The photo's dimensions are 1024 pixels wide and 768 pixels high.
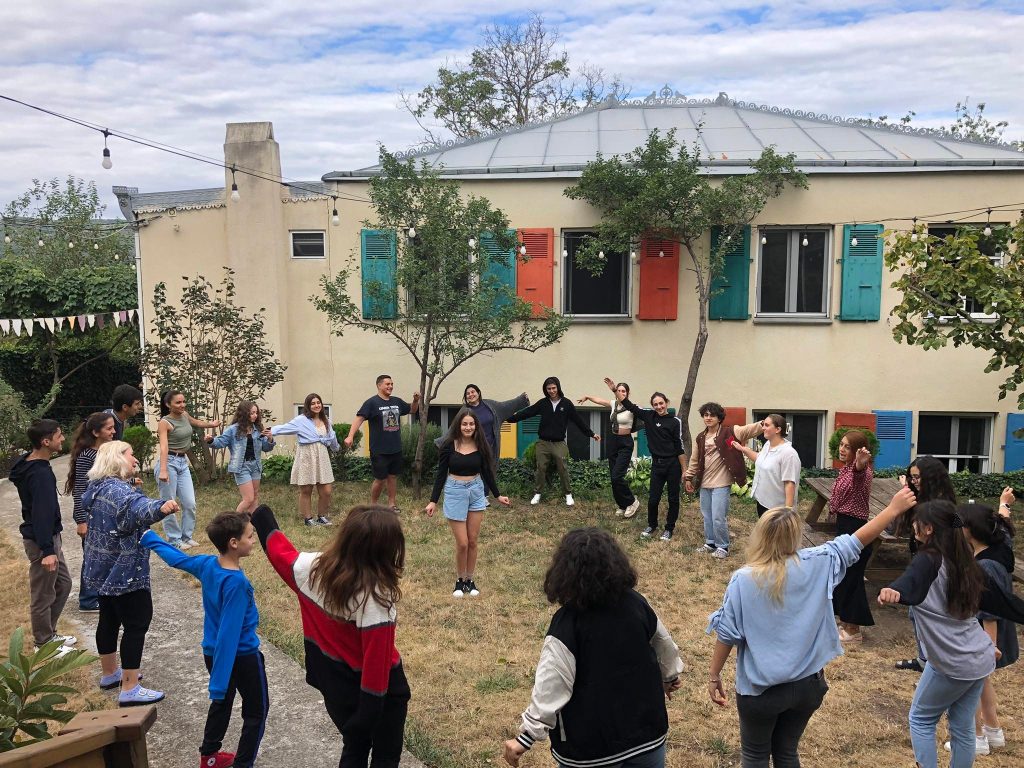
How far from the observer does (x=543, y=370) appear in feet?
42.1

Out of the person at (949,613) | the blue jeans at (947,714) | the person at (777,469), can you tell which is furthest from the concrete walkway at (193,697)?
the person at (777,469)

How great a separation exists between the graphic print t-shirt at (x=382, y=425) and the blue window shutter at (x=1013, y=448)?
9.06m

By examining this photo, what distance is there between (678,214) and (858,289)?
301 centimetres

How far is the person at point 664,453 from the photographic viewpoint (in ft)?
29.4

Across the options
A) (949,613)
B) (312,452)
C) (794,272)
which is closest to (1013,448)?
(794,272)

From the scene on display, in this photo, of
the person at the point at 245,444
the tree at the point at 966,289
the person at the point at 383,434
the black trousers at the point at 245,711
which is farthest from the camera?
the person at the point at 383,434

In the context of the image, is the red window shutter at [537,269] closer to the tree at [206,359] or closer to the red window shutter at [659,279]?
the red window shutter at [659,279]

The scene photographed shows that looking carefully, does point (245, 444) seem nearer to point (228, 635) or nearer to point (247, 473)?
point (247, 473)

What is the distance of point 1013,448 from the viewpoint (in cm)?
1229

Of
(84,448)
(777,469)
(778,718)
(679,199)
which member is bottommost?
(778,718)

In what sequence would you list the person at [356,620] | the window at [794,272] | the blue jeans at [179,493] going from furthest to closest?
the window at [794,272] < the blue jeans at [179,493] < the person at [356,620]

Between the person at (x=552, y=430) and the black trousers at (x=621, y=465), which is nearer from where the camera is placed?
the black trousers at (x=621, y=465)

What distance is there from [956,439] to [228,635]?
39.1ft

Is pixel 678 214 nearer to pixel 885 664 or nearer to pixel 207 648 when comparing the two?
pixel 885 664
